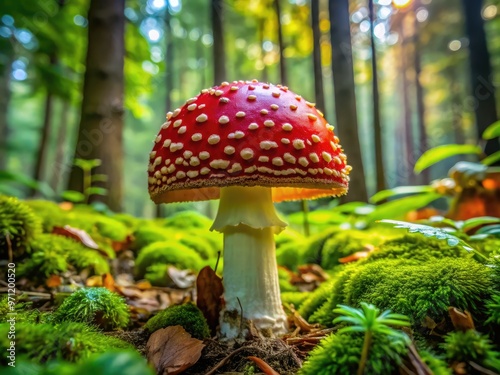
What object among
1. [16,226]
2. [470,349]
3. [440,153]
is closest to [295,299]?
[470,349]

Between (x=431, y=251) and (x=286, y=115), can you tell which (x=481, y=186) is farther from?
(x=286, y=115)

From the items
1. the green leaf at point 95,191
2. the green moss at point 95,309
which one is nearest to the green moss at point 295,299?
the green moss at point 95,309

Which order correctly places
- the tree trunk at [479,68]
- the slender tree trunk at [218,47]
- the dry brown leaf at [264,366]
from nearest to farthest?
the dry brown leaf at [264,366] → the tree trunk at [479,68] → the slender tree trunk at [218,47]

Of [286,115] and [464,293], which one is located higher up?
[286,115]

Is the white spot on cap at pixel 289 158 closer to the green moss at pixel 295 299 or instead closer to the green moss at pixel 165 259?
the green moss at pixel 295 299

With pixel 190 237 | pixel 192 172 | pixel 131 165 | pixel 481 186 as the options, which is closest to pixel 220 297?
A: pixel 192 172

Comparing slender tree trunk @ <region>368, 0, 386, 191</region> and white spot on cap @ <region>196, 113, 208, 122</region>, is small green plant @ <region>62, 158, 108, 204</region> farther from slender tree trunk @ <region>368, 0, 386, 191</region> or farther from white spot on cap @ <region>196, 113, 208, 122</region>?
slender tree trunk @ <region>368, 0, 386, 191</region>
